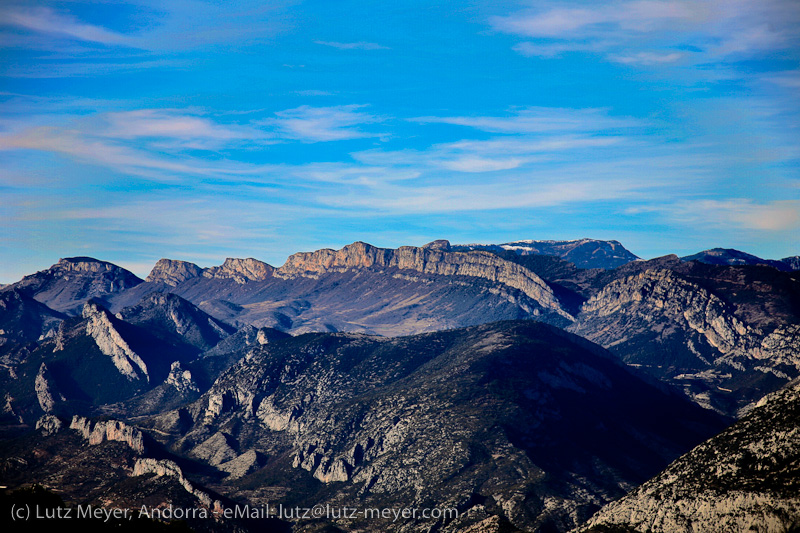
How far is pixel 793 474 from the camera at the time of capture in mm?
199750

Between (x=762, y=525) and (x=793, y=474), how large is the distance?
54.6 feet

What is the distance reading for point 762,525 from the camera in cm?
19388
